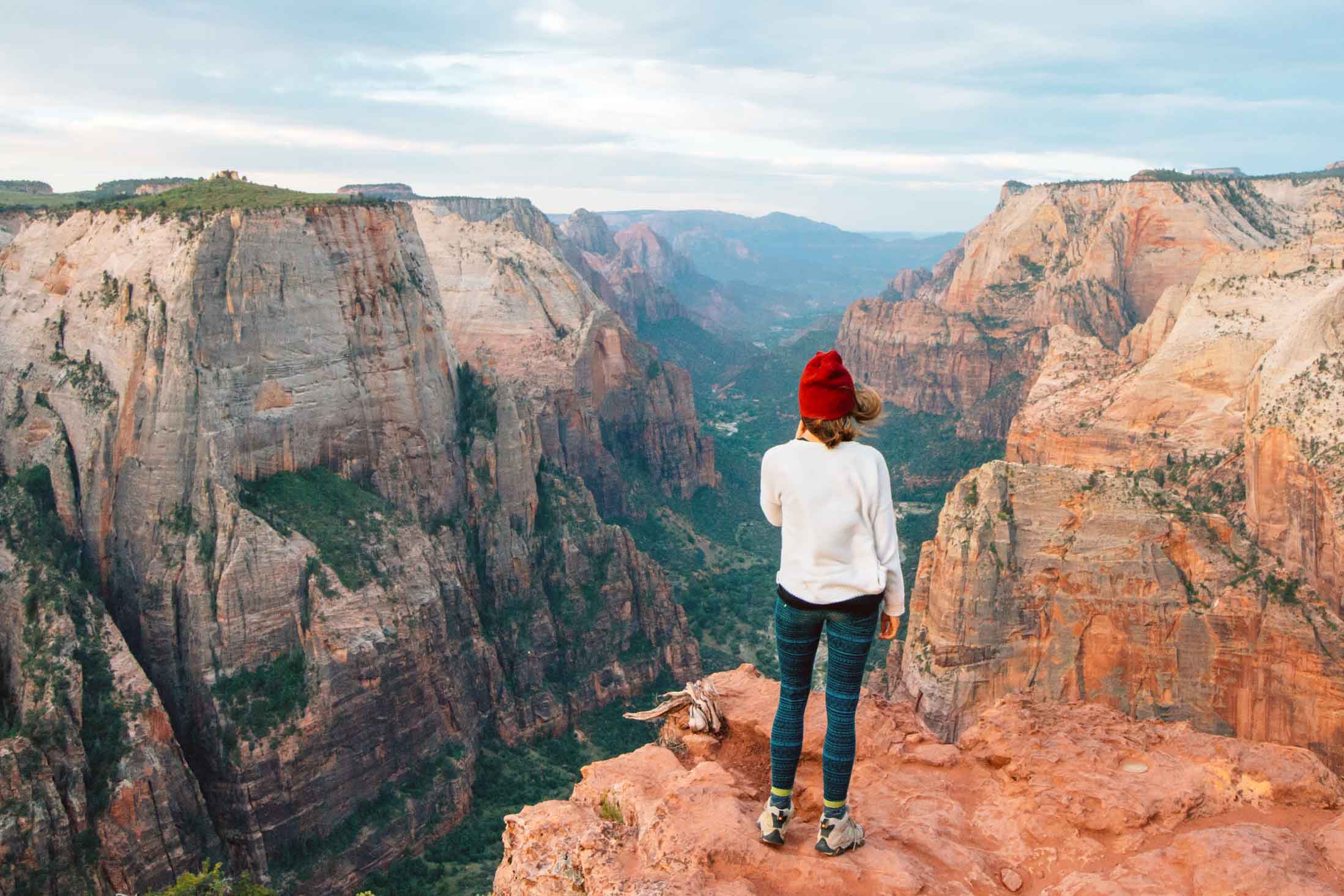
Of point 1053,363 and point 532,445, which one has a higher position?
point 1053,363

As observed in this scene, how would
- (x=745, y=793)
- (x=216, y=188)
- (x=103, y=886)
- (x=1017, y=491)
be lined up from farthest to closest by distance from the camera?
(x=216, y=188)
(x=1017, y=491)
(x=103, y=886)
(x=745, y=793)

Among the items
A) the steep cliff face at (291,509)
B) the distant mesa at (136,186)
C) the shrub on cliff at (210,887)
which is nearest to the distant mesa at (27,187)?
the distant mesa at (136,186)

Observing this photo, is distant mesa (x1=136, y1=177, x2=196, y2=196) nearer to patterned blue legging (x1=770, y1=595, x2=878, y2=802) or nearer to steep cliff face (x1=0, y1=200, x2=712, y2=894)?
steep cliff face (x1=0, y1=200, x2=712, y2=894)

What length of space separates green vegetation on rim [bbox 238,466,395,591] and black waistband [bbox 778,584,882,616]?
114ft

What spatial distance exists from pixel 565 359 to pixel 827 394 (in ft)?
233

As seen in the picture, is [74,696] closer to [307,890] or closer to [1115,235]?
[307,890]

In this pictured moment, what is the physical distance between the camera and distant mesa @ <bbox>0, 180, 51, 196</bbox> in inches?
3036

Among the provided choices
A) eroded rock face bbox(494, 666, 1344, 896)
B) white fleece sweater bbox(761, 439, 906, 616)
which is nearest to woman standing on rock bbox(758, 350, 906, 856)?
white fleece sweater bbox(761, 439, 906, 616)

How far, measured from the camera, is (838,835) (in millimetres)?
9320

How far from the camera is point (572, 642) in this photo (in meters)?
57.2

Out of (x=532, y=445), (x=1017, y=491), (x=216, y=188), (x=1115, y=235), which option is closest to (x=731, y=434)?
(x=1115, y=235)

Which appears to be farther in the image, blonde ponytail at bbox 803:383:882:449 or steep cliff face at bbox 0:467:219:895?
steep cliff face at bbox 0:467:219:895

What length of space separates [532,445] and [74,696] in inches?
1158

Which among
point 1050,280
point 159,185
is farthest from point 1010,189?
point 159,185
